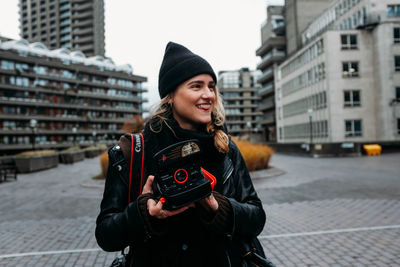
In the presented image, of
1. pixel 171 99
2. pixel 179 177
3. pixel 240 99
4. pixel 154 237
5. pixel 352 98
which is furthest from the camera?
pixel 240 99

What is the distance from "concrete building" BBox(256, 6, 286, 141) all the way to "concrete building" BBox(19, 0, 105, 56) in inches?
2181

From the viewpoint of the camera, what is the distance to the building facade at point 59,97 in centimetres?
5900

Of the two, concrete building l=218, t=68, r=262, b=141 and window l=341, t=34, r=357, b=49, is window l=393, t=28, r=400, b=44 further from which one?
concrete building l=218, t=68, r=262, b=141

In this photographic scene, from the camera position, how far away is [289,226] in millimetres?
6285

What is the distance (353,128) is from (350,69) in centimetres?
788

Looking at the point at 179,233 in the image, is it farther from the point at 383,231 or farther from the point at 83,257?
the point at 383,231

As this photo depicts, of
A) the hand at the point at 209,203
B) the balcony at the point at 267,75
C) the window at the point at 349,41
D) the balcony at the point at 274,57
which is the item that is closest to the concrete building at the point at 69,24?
the balcony at the point at 267,75

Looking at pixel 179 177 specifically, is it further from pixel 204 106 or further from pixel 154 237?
pixel 204 106

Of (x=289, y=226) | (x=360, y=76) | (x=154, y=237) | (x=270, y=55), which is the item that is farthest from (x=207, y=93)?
(x=270, y=55)

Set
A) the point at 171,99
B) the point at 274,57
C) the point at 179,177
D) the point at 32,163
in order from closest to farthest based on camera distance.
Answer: the point at 179,177, the point at 171,99, the point at 32,163, the point at 274,57

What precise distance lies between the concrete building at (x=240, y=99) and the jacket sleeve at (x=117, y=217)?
10464cm

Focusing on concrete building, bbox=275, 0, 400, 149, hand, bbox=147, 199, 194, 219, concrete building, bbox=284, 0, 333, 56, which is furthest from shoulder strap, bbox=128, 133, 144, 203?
concrete building, bbox=284, 0, 333, 56

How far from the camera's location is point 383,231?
5660 mm

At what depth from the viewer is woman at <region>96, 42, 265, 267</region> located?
5.08 feet
